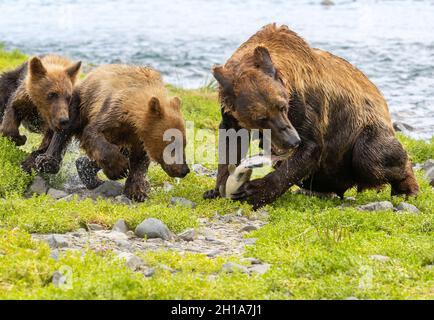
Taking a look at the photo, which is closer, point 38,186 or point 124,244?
point 124,244

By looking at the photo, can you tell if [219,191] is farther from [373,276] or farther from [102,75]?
[373,276]

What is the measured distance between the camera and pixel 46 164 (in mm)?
9375

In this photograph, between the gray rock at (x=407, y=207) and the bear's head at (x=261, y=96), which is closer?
the bear's head at (x=261, y=96)

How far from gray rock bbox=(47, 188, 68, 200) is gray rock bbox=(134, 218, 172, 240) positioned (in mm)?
1890

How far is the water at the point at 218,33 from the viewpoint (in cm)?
2023

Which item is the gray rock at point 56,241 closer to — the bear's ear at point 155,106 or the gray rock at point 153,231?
the gray rock at point 153,231

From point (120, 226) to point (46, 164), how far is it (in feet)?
6.92

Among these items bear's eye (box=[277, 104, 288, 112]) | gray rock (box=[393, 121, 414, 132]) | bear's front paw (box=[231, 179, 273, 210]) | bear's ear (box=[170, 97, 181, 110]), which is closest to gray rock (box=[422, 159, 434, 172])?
bear's front paw (box=[231, 179, 273, 210])

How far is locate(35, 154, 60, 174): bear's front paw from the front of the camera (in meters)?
9.36

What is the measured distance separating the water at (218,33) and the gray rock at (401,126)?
0.16m

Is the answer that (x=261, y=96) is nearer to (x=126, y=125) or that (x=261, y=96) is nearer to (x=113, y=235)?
(x=126, y=125)

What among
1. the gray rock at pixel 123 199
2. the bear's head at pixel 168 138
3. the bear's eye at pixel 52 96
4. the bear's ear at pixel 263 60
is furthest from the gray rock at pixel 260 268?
the bear's eye at pixel 52 96

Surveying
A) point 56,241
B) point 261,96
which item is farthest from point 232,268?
point 261,96

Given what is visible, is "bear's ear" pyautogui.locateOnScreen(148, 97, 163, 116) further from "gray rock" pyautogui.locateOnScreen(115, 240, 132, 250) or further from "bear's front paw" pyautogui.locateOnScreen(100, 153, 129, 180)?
"gray rock" pyautogui.locateOnScreen(115, 240, 132, 250)
